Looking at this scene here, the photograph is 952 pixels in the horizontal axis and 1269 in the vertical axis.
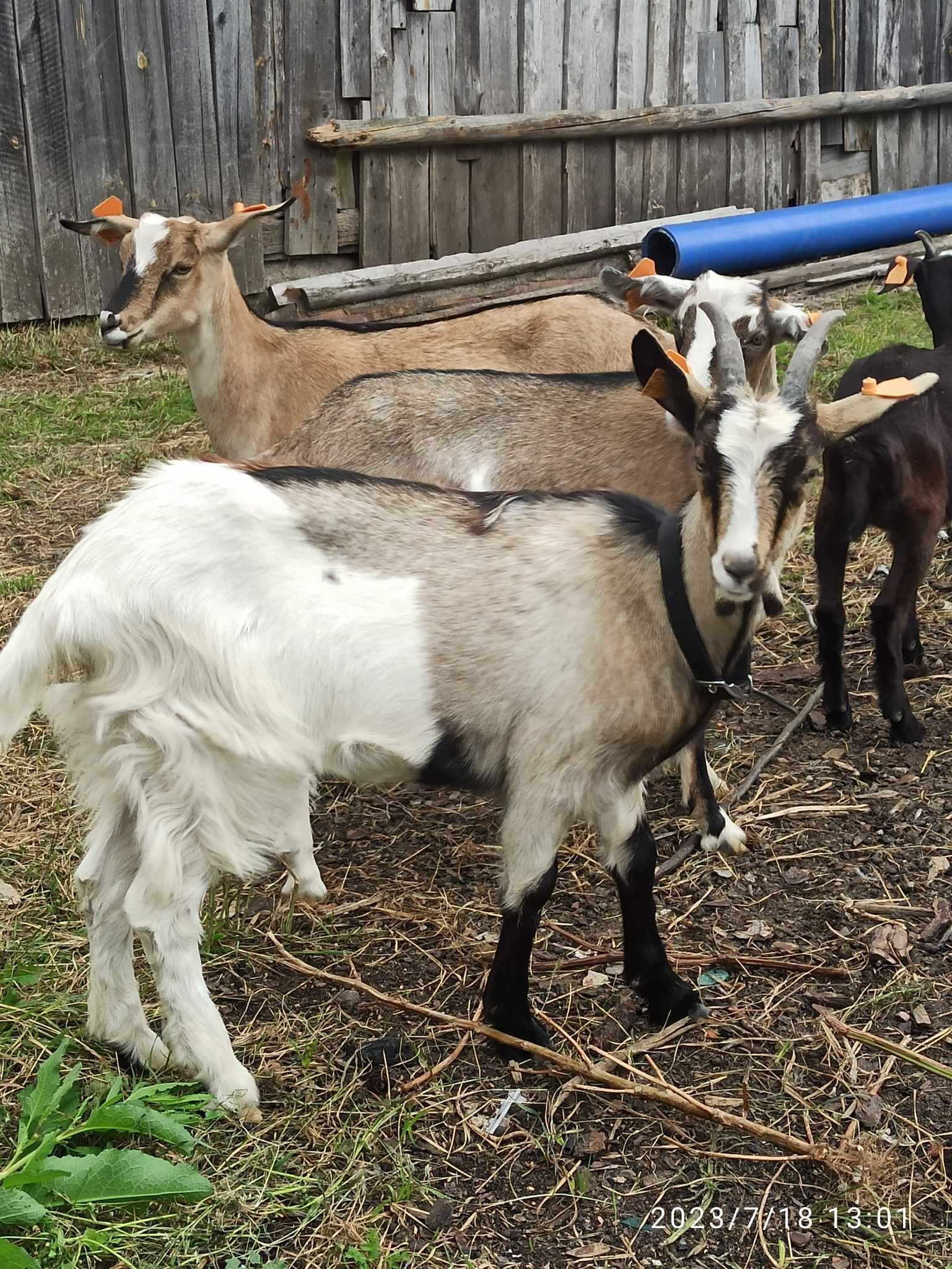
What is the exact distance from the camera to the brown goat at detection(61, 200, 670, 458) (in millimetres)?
5473

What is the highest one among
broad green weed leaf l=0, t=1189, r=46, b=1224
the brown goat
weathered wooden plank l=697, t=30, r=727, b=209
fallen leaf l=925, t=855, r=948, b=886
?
weathered wooden plank l=697, t=30, r=727, b=209

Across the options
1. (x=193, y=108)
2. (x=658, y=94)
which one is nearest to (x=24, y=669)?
(x=193, y=108)

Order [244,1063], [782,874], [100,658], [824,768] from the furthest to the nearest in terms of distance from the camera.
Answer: [824,768]
[782,874]
[244,1063]
[100,658]

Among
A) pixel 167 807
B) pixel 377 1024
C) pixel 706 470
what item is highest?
pixel 706 470

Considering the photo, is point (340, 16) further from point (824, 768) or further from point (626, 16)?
point (824, 768)

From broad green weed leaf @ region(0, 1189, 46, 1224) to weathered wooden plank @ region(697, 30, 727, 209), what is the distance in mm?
9660

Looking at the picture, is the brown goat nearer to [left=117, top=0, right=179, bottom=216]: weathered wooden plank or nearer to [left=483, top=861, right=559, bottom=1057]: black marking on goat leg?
[left=117, top=0, right=179, bottom=216]: weathered wooden plank

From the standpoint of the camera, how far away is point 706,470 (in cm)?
277

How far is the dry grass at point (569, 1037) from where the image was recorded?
2.47 m

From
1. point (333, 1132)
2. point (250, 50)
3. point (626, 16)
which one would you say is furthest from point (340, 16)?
point (333, 1132)

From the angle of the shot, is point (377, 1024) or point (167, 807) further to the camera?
point (377, 1024)

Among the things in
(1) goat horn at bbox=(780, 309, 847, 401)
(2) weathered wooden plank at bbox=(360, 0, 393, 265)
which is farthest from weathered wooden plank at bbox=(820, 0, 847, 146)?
(1) goat horn at bbox=(780, 309, 847, 401)

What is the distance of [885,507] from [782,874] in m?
1.34

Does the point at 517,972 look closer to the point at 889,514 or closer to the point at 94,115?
the point at 889,514
